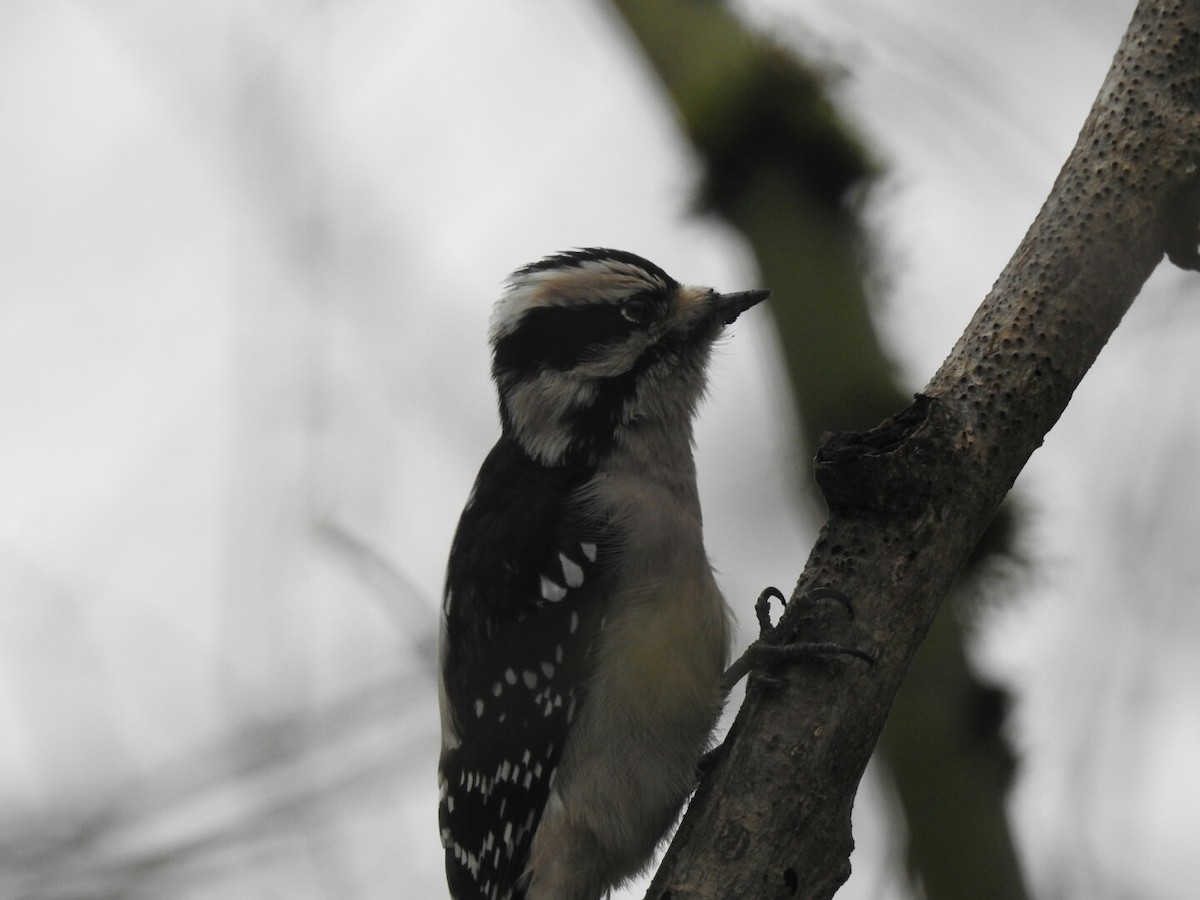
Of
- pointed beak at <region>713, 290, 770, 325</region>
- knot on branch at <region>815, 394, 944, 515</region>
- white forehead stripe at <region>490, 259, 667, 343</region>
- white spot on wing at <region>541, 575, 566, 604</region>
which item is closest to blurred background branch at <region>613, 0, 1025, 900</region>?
pointed beak at <region>713, 290, 770, 325</region>

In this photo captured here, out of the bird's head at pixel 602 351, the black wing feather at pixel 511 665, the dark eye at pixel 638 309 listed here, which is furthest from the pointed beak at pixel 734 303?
the black wing feather at pixel 511 665

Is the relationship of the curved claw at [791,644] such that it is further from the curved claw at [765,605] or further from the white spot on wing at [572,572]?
the white spot on wing at [572,572]

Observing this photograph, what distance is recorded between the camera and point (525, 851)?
3.86 metres

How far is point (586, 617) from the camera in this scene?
396 cm

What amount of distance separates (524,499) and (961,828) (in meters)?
1.72

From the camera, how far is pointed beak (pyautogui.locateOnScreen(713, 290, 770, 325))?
434 centimetres

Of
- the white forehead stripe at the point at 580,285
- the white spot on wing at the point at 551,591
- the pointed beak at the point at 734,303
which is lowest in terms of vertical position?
the white spot on wing at the point at 551,591

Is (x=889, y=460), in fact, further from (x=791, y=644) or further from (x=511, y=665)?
(x=511, y=665)

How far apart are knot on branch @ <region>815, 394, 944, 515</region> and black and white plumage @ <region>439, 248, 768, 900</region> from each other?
3.84ft

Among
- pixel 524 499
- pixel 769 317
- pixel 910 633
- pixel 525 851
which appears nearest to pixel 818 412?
pixel 769 317

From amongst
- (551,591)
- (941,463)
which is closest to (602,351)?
(551,591)

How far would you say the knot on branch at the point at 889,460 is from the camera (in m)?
2.81

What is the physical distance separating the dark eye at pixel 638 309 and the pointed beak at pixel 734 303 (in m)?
0.23

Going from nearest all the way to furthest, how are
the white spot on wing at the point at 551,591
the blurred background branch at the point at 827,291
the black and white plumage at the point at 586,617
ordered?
the blurred background branch at the point at 827,291, the black and white plumage at the point at 586,617, the white spot on wing at the point at 551,591
